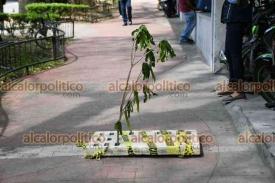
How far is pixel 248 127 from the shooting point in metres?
6.62

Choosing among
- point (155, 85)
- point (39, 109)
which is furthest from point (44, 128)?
point (155, 85)

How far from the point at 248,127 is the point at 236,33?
5.59 ft

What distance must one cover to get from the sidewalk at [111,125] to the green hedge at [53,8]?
350 inches

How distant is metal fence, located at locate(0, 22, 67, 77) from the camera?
35.7 feet

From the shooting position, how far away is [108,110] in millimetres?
8141

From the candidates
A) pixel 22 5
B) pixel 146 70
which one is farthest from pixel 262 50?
pixel 22 5

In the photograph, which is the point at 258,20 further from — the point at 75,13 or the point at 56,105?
the point at 75,13

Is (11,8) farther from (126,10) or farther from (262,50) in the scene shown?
(262,50)

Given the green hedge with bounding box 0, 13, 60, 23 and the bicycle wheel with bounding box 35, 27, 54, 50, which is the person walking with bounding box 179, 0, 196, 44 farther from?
the green hedge with bounding box 0, 13, 60, 23

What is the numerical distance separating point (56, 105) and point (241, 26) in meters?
2.91

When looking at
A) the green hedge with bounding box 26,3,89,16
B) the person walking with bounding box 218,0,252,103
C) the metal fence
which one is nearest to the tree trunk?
the green hedge with bounding box 26,3,89,16

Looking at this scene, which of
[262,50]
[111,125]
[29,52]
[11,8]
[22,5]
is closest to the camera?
[111,125]

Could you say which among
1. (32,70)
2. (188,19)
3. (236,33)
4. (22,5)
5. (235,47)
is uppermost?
(22,5)

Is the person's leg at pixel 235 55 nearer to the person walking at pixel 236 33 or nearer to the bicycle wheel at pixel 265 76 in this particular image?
the person walking at pixel 236 33
